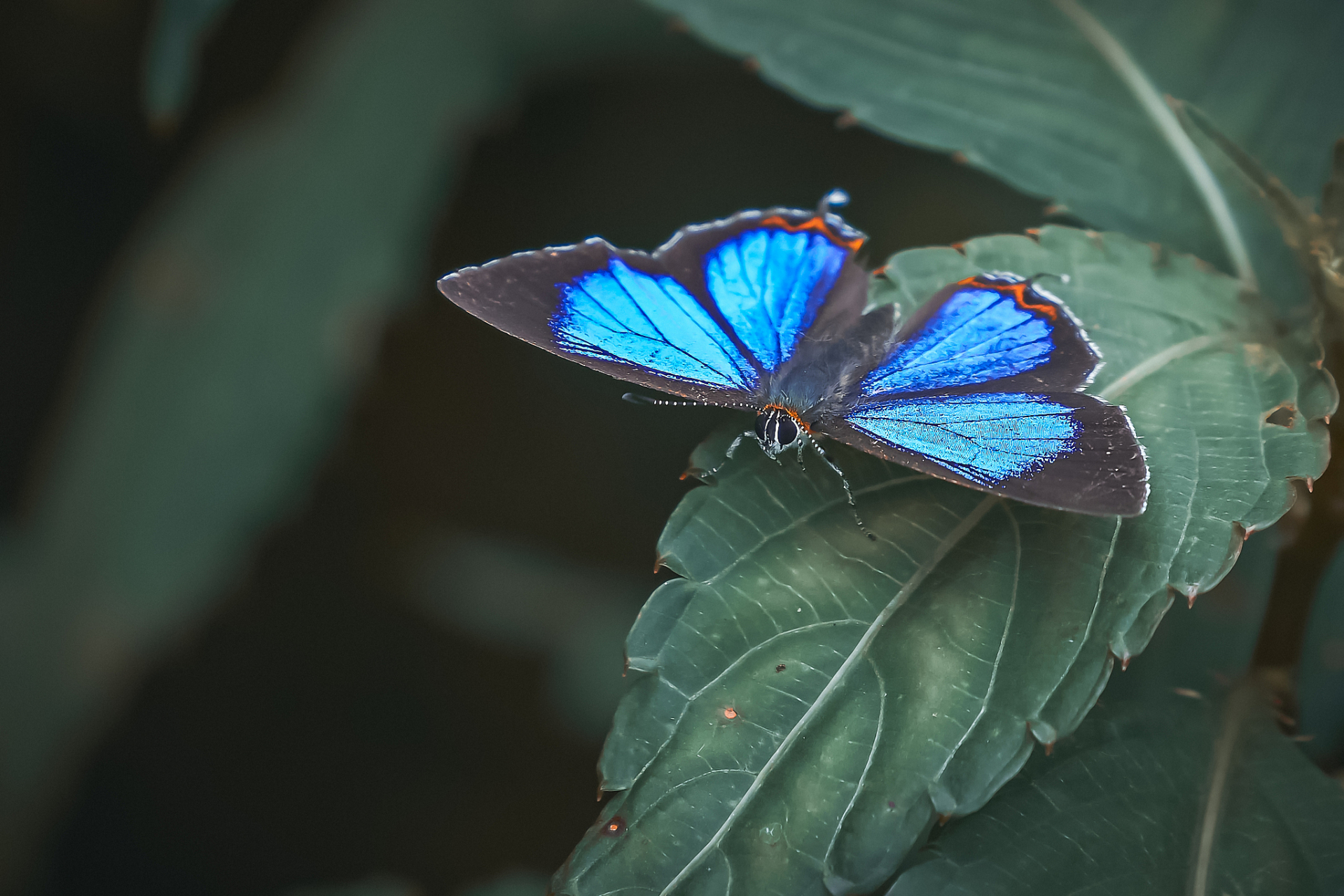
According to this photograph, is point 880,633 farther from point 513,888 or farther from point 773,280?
point 513,888

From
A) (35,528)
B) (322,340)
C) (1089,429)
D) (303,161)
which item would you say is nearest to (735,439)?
(1089,429)

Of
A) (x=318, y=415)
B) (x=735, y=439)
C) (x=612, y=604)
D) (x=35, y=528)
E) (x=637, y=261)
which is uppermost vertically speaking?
(x=637, y=261)

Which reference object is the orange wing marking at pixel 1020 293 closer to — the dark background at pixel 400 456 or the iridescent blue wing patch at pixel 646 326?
the iridescent blue wing patch at pixel 646 326

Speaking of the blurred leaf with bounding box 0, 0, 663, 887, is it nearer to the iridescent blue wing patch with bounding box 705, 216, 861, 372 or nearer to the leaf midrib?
the iridescent blue wing patch with bounding box 705, 216, 861, 372

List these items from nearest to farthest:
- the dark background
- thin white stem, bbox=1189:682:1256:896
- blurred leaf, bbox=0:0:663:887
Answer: thin white stem, bbox=1189:682:1256:896 → blurred leaf, bbox=0:0:663:887 → the dark background

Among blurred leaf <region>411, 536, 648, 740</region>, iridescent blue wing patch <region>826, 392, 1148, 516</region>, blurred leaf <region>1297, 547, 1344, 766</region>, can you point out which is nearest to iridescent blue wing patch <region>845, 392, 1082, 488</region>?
iridescent blue wing patch <region>826, 392, 1148, 516</region>

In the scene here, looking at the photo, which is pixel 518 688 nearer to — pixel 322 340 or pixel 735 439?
pixel 322 340
